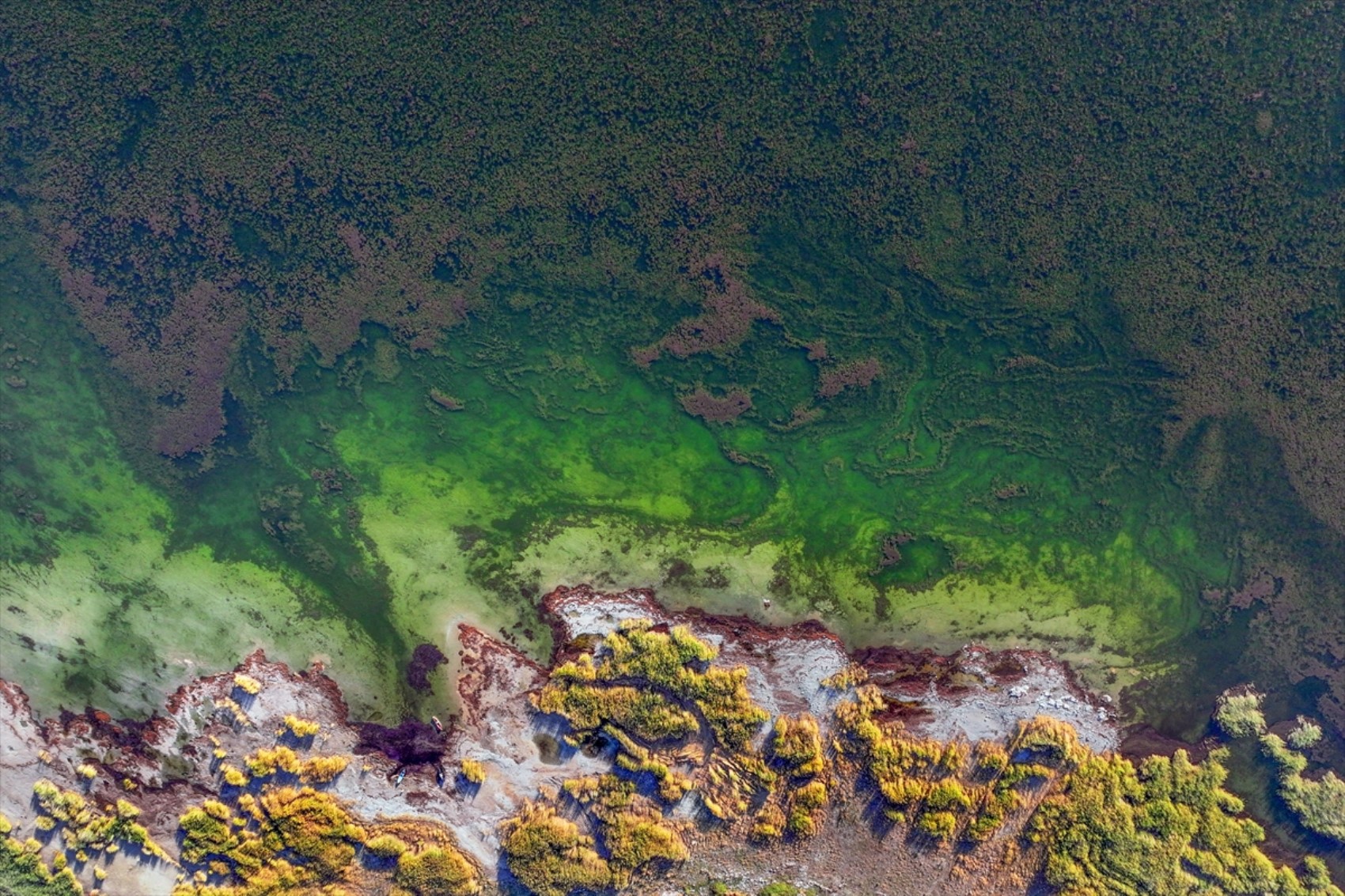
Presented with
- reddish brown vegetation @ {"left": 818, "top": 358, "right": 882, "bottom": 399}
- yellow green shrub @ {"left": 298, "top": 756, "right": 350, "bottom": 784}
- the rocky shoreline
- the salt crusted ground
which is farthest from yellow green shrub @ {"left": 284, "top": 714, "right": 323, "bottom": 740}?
reddish brown vegetation @ {"left": 818, "top": 358, "right": 882, "bottom": 399}

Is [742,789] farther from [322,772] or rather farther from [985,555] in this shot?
[322,772]

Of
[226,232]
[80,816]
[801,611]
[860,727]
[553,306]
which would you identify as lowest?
[80,816]

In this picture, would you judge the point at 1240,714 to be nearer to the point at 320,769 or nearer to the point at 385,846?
the point at 385,846

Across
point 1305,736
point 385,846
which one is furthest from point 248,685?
point 1305,736

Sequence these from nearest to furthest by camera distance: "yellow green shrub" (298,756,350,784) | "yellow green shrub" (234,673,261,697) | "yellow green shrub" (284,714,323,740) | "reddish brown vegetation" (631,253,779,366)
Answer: "yellow green shrub" (298,756,350,784) < "yellow green shrub" (284,714,323,740) < "yellow green shrub" (234,673,261,697) < "reddish brown vegetation" (631,253,779,366)

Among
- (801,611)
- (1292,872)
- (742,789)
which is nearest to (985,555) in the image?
(801,611)

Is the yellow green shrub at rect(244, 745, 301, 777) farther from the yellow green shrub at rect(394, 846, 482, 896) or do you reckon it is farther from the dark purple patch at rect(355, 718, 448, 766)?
the yellow green shrub at rect(394, 846, 482, 896)
